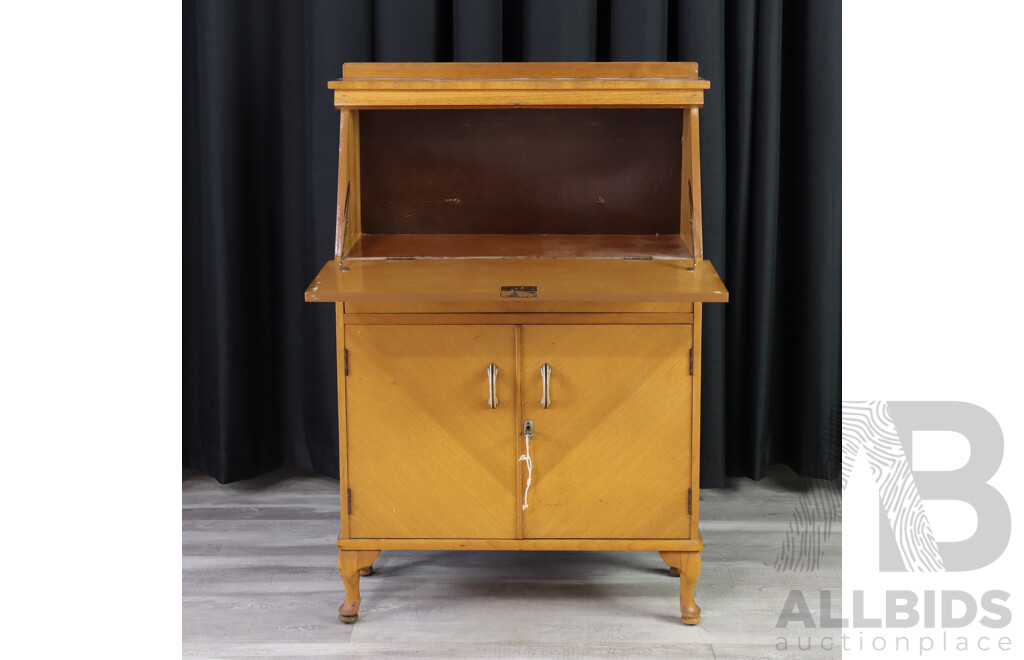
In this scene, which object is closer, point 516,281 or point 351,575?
point 516,281

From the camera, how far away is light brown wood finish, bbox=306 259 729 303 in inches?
91.1

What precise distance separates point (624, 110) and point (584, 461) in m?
0.94

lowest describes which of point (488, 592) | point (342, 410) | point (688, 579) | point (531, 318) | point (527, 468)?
point (488, 592)

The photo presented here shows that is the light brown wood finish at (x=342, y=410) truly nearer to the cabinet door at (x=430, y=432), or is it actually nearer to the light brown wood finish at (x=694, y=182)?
the cabinet door at (x=430, y=432)

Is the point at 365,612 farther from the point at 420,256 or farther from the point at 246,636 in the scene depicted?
the point at 420,256

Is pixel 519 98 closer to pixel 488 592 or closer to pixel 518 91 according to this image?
pixel 518 91

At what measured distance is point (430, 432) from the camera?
98.6 inches

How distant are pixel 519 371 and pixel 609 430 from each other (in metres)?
0.25

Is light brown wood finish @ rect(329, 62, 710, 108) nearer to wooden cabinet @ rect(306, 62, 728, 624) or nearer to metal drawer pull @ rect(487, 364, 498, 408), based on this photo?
wooden cabinet @ rect(306, 62, 728, 624)

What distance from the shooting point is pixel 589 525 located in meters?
2.55

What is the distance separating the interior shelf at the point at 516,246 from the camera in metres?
2.71

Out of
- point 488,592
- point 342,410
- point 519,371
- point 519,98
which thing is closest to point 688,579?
point 488,592

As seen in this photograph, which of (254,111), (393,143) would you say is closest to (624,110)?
(393,143)

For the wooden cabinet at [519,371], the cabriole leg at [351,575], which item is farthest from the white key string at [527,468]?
the cabriole leg at [351,575]
